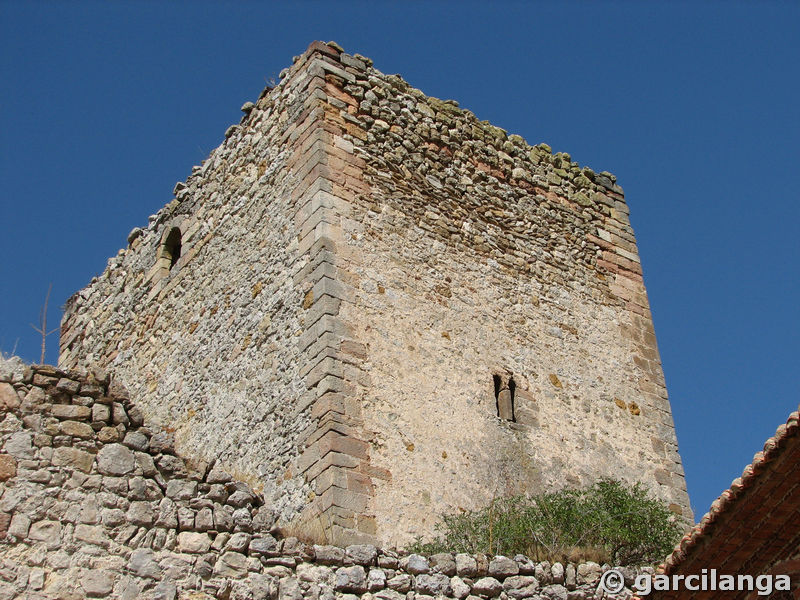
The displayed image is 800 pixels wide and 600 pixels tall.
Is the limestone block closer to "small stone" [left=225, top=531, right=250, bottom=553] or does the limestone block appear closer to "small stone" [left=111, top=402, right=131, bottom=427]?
"small stone" [left=111, top=402, right=131, bottom=427]

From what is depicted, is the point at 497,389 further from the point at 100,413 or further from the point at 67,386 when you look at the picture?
the point at 67,386

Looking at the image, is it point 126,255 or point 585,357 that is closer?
point 585,357

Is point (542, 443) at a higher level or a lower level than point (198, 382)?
lower

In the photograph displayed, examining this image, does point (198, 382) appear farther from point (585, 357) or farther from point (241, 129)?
point (585, 357)

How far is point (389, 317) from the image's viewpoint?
33.0ft

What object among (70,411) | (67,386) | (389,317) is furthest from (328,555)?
(389,317)

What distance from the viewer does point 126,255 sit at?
48.2 ft

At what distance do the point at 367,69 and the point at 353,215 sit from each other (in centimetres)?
220

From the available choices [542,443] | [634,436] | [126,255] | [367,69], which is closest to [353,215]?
[367,69]

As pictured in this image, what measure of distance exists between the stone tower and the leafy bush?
32 cm

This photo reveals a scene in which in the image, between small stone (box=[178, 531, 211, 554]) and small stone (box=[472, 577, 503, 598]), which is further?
small stone (box=[472, 577, 503, 598])

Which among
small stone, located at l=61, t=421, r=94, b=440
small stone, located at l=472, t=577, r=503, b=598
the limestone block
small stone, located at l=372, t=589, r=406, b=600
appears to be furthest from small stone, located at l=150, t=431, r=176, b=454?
small stone, located at l=472, t=577, r=503, b=598

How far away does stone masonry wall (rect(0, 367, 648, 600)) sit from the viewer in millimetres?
6500

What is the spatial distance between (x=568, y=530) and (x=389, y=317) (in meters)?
2.61
